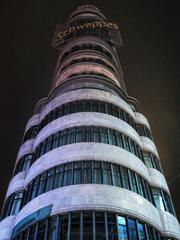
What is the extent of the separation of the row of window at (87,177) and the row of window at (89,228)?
3442 millimetres

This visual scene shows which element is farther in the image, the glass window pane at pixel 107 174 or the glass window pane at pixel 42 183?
the glass window pane at pixel 42 183

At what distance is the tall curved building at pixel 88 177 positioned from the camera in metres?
24.6

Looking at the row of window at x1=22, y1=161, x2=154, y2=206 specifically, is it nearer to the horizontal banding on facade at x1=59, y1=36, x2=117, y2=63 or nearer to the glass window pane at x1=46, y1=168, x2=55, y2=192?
the glass window pane at x1=46, y1=168, x2=55, y2=192

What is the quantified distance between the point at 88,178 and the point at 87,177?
0.49 ft

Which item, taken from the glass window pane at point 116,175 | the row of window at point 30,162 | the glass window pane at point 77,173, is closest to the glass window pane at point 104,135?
the glass window pane at point 116,175

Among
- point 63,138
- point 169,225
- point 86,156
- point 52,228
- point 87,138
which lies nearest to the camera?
point 52,228

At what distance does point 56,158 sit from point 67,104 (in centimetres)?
914

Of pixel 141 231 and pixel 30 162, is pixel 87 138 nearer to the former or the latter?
pixel 30 162

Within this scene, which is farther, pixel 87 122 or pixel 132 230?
pixel 87 122

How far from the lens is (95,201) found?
25.1 meters

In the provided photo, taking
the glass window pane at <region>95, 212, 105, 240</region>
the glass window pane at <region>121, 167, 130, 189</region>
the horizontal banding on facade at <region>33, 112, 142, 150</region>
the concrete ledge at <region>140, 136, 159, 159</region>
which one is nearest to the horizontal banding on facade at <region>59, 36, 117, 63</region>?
the concrete ledge at <region>140, 136, 159, 159</region>

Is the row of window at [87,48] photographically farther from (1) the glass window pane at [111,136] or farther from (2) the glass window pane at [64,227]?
(2) the glass window pane at [64,227]

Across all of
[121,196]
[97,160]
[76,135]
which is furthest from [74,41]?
[121,196]

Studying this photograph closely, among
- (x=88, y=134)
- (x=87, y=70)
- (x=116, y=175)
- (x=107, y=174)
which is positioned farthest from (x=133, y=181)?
(x=87, y=70)
